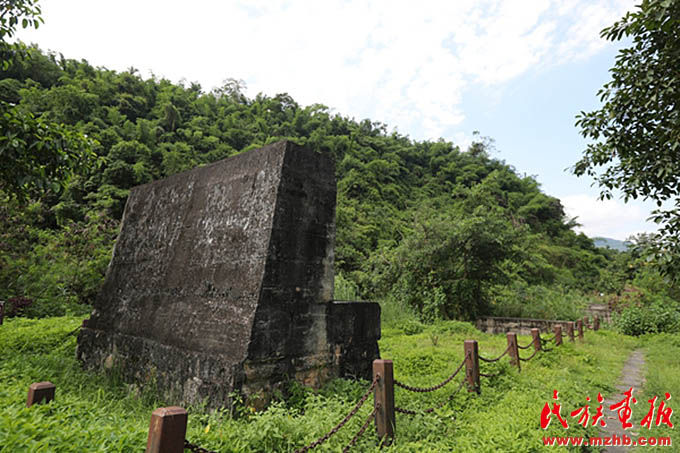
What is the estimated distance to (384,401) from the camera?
3.23 metres

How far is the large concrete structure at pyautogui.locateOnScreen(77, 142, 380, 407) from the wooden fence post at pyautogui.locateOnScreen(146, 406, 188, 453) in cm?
180

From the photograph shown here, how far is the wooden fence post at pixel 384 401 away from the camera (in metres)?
3.23

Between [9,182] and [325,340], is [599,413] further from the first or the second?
[9,182]

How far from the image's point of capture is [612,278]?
859 inches

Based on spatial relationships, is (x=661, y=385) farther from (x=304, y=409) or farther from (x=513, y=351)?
(x=304, y=409)

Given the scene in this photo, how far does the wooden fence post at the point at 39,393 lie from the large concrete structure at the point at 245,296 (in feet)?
4.86

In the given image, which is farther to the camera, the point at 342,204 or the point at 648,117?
the point at 342,204

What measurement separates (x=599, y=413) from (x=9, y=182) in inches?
364

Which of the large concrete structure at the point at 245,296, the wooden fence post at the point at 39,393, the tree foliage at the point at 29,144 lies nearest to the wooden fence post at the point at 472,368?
the large concrete structure at the point at 245,296

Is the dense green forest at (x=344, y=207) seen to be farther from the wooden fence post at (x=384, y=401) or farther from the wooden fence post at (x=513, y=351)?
the wooden fence post at (x=384, y=401)

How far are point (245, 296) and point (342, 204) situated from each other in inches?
897

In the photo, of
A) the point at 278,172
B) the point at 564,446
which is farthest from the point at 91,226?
the point at 564,446

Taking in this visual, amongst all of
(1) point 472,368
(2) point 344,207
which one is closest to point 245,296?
(1) point 472,368

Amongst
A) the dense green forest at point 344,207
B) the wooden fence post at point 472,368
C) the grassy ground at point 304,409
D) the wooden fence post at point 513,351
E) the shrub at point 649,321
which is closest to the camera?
the grassy ground at point 304,409
